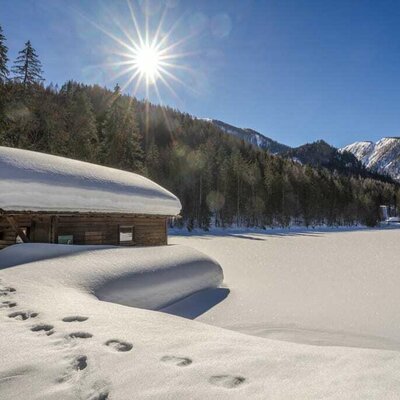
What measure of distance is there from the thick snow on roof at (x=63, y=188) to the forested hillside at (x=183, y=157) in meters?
20.6

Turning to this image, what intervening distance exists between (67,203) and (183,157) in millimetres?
45822

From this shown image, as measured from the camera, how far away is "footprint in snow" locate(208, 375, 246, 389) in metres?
2.91

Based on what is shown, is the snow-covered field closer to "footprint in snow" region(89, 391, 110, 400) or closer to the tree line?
"footprint in snow" region(89, 391, 110, 400)

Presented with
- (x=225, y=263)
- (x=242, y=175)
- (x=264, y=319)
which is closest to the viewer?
(x=264, y=319)

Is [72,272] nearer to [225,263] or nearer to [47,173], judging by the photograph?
[47,173]

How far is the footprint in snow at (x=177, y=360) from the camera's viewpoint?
3.34 m

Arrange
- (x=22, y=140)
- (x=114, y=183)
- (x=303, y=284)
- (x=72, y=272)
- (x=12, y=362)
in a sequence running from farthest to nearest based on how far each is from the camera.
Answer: (x=22, y=140)
(x=114, y=183)
(x=303, y=284)
(x=72, y=272)
(x=12, y=362)

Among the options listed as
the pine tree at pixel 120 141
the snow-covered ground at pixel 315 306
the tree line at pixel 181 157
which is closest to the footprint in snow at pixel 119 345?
the snow-covered ground at pixel 315 306

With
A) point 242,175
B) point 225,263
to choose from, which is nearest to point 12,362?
point 225,263

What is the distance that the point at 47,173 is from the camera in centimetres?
1277

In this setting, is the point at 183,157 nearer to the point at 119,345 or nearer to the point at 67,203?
the point at 67,203

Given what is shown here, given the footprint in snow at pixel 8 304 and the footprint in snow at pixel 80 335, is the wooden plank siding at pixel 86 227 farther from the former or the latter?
the footprint in snow at pixel 80 335

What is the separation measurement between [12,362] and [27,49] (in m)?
Answer: 43.1

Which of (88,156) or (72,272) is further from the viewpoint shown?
(88,156)
